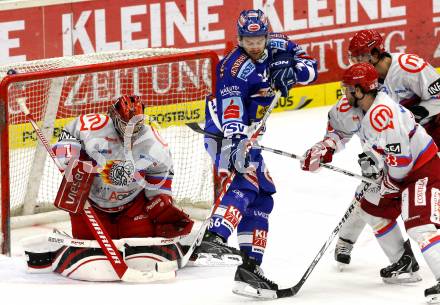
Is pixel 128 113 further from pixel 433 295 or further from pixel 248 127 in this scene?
pixel 433 295

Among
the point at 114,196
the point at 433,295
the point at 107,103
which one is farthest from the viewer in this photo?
the point at 107,103

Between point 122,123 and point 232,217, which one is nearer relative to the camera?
point 232,217

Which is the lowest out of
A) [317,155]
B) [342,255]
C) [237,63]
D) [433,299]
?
[433,299]

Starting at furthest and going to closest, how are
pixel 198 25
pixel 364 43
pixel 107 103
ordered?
pixel 198 25 < pixel 107 103 < pixel 364 43

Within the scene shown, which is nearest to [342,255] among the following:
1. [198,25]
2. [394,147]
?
[394,147]

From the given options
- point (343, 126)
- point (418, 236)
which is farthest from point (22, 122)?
point (418, 236)

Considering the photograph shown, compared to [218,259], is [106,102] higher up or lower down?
higher up

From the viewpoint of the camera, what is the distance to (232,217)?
20.6ft

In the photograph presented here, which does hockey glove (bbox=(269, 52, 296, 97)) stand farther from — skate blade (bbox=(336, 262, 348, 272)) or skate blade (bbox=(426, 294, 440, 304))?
skate blade (bbox=(426, 294, 440, 304))

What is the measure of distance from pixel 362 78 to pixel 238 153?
668 mm

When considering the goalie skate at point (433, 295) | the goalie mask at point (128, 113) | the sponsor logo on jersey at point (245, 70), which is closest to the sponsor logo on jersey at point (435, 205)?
the goalie skate at point (433, 295)

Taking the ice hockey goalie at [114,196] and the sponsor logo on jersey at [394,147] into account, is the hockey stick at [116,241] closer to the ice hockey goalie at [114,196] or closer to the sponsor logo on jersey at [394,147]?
the ice hockey goalie at [114,196]

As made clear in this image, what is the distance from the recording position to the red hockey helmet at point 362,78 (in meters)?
6.17

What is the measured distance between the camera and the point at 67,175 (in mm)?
6695
